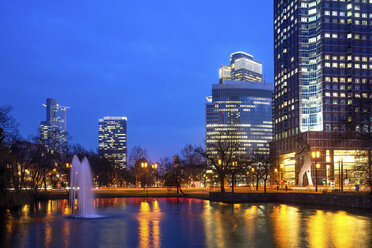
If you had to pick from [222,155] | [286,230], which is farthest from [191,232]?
[222,155]

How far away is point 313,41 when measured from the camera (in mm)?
143875

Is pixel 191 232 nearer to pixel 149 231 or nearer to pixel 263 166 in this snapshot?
pixel 149 231

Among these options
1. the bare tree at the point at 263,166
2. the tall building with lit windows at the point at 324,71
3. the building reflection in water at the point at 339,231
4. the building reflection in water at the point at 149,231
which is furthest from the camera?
the tall building with lit windows at the point at 324,71

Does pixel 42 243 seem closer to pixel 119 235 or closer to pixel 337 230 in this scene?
pixel 119 235

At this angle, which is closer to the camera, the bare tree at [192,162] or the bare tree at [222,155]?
the bare tree at [222,155]

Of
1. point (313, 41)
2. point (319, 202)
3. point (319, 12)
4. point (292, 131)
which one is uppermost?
point (319, 12)

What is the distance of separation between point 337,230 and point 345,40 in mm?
129995

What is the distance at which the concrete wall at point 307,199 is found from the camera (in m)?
36.2

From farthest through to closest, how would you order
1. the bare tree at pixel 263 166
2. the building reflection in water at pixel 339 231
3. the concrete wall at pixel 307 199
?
the bare tree at pixel 263 166
the concrete wall at pixel 307 199
the building reflection in water at pixel 339 231

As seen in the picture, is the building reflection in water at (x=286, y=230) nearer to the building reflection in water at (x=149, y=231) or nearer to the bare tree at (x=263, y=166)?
the building reflection in water at (x=149, y=231)

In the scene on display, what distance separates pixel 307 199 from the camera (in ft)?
144

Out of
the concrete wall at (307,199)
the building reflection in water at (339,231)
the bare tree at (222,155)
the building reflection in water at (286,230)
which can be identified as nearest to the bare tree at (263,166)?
the bare tree at (222,155)

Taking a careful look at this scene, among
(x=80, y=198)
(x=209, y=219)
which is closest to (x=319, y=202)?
→ (x=209, y=219)

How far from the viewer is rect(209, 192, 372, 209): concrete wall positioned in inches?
1426
